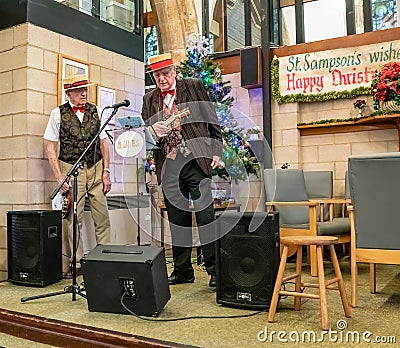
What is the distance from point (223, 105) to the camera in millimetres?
5129

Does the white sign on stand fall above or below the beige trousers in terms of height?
above

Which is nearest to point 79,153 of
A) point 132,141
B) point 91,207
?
point 91,207

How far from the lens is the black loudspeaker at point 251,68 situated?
532 centimetres

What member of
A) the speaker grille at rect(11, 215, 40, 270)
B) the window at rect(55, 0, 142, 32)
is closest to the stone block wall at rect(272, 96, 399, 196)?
the window at rect(55, 0, 142, 32)

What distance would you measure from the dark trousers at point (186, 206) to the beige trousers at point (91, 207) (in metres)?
0.89

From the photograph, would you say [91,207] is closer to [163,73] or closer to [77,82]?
[77,82]

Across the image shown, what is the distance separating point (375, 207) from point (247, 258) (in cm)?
73

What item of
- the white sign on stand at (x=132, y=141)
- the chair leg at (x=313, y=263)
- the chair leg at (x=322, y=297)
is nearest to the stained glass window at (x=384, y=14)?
the chair leg at (x=313, y=263)

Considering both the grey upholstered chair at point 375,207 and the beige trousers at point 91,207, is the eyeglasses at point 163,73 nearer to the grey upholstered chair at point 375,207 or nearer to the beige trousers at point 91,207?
the beige trousers at point 91,207

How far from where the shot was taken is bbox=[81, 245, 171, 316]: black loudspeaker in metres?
2.43

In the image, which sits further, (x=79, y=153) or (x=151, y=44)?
(x=151, y=44)

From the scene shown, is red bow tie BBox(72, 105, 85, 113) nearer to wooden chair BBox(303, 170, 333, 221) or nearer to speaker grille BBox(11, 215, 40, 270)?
speaker grille BBox(11, 215, 40, 270)

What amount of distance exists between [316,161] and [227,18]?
2.55 meters

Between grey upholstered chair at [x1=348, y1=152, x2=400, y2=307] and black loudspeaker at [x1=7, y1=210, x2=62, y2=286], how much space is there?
6.73 feet
